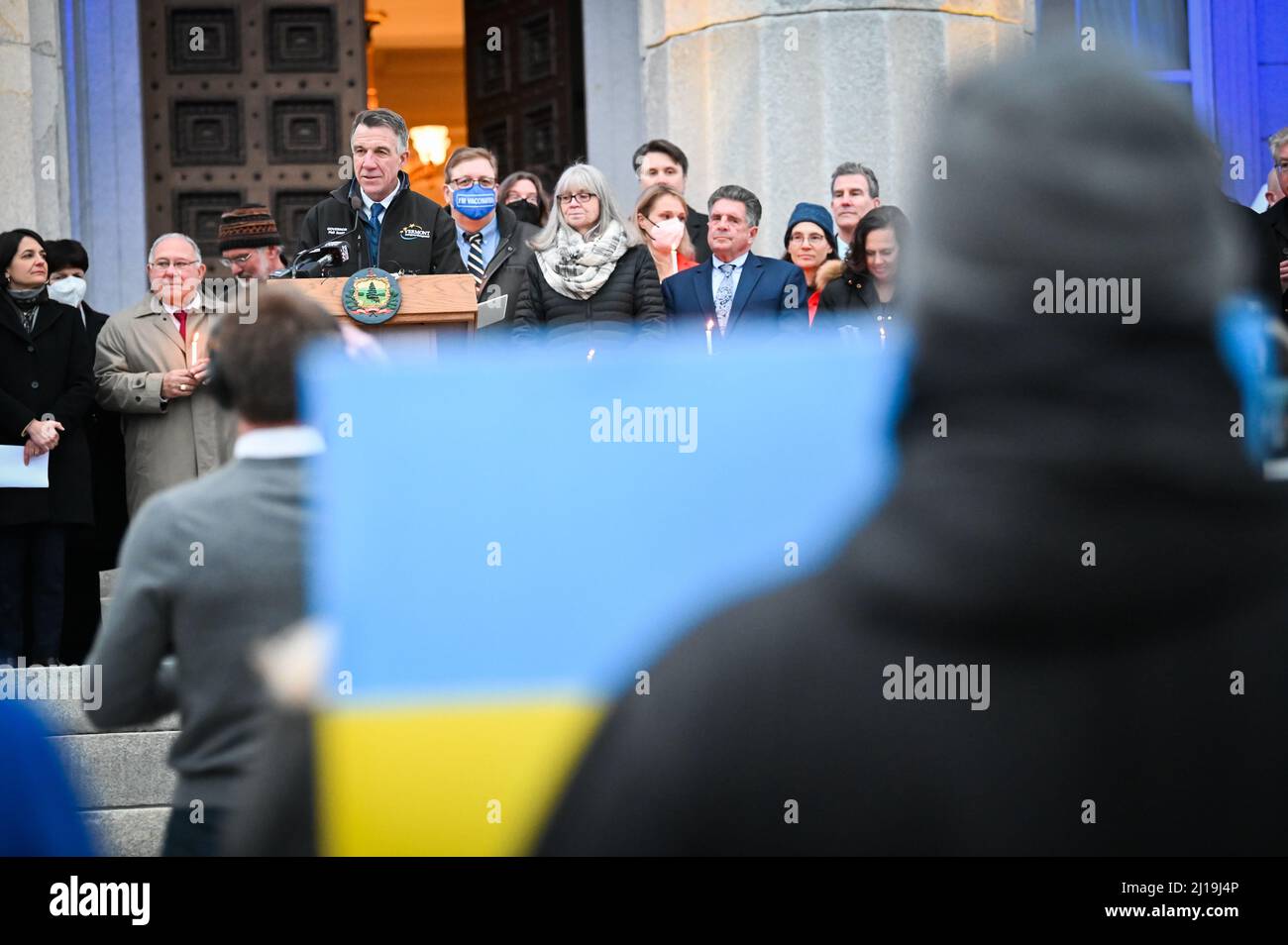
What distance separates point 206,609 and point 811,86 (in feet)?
25.7

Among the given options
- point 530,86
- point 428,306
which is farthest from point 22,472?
point 530,86

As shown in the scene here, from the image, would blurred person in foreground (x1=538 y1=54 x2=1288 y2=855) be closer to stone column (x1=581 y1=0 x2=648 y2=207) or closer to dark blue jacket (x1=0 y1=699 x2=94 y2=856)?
dark blue jacket (x1=0 y1=699 x2=94 y2=856)

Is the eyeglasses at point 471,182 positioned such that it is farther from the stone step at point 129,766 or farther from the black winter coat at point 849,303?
the stone step at point 129,766

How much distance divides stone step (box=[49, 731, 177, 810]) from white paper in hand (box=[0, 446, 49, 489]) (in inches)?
55.8

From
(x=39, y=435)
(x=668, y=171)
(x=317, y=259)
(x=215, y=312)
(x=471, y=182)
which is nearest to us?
(x=317, y=259)

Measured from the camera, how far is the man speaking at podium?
7727 millimetres

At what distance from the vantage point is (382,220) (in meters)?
7.82

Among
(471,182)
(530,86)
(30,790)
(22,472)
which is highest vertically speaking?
(530,86)

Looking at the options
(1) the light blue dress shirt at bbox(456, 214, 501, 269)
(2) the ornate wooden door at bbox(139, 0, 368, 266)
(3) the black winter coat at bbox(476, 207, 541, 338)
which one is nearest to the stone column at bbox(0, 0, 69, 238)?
(2) the ornate wooden door at bbox(139, 0, 368, 266)

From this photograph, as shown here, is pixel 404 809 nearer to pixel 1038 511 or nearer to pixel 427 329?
pixel 1038 511

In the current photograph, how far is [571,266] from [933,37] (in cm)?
416

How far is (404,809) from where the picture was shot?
1.97 meters

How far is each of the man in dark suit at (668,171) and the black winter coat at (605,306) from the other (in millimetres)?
1172

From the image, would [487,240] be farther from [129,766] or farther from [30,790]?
[30,790]
